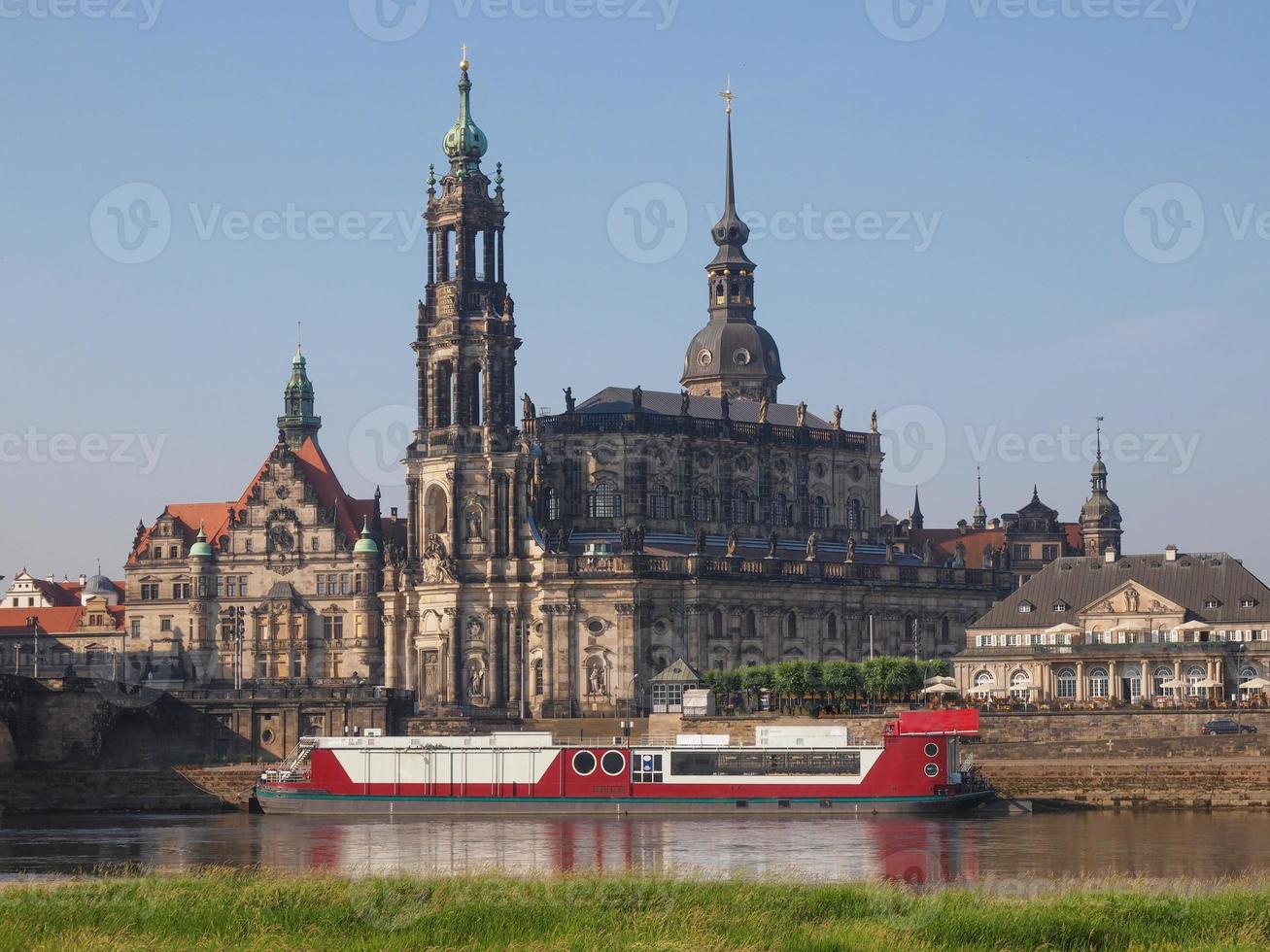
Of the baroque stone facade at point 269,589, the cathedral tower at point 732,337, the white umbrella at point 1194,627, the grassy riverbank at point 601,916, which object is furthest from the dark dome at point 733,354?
the grassy riverbank at point 601,916

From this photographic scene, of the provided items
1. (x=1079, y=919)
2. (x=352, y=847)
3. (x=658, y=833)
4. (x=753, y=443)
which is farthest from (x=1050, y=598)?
(x=1079, y=919)

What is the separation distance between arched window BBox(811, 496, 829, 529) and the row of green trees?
2767 centimetres

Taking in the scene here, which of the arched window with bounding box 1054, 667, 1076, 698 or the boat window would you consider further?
the arched window with bounding box 1054, 667, 1076, 698

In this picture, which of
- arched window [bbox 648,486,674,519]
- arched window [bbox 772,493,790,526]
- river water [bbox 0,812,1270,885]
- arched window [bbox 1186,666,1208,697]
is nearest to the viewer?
river water [bbox 0,812,1270,885]

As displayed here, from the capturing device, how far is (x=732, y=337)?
163 m

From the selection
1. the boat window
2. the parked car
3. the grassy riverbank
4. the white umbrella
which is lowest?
the grassy riverbank

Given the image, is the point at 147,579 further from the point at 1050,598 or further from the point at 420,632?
the point at 1050,598

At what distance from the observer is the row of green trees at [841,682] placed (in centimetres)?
12850

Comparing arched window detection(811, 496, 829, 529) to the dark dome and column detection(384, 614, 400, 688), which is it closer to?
the dark dome

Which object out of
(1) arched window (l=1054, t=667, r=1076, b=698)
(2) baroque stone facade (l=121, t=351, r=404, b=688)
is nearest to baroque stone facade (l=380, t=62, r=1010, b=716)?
(2) baroque stone facade (l=121, t=351, r=404, b=688)

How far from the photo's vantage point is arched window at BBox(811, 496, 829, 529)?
158625 mm

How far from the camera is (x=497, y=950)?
4909 centimetres

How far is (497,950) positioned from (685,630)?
93817mm

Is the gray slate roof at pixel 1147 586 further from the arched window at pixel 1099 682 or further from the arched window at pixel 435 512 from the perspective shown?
the arched window at pixel 435 512
